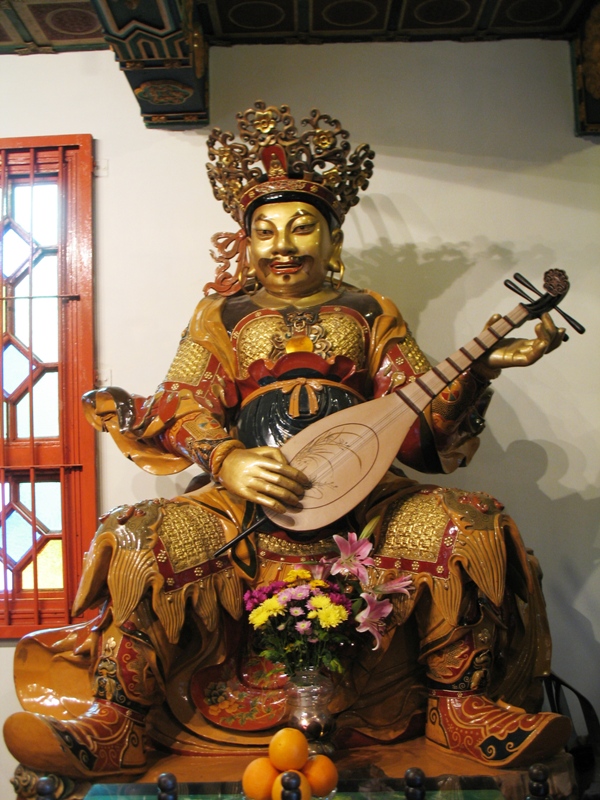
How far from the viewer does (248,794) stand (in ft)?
5.40

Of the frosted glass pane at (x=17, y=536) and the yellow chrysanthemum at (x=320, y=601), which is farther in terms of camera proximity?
the frosted glass pane at (x=17, y=536)

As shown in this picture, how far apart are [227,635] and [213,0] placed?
2.28 m

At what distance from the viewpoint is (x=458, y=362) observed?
2.35 meters

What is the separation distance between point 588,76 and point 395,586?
221 cm

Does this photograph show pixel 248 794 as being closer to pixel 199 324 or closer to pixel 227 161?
pixel 199 324

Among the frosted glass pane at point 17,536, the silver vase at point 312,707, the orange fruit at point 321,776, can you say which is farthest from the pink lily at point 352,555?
the frosted glass pane at point 17,536

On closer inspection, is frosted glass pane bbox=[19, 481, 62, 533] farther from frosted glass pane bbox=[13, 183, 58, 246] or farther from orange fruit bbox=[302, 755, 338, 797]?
orange fruit bbox=[302, 755, 338, 797]

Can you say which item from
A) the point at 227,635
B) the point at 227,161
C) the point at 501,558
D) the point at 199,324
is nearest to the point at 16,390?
the point at 199,324

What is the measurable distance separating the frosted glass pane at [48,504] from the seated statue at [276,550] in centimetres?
68

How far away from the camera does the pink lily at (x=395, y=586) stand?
6.97 ft

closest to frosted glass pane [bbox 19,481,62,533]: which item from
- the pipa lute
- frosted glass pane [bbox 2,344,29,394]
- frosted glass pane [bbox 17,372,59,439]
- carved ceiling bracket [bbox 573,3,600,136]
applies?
frosted glass pane [bbox 17,372,59,439]

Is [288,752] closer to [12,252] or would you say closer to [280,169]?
[280,169]

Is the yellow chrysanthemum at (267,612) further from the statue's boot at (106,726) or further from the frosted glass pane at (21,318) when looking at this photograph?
the frosted glass pane at (21,318)

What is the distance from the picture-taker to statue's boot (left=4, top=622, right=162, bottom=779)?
6.36ft
